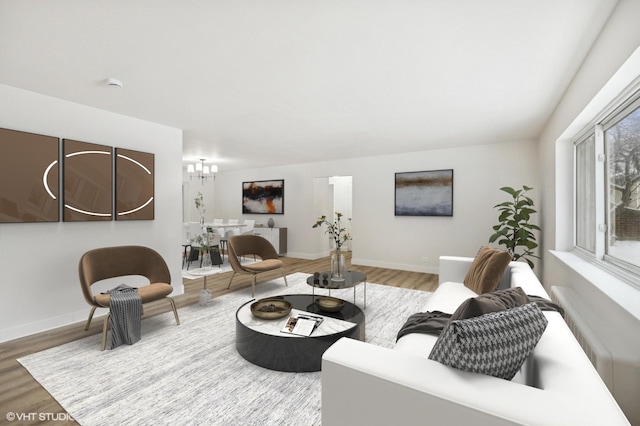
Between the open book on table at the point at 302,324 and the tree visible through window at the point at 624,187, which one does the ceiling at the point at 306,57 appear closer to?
the tree visible through window at the point at 624,187

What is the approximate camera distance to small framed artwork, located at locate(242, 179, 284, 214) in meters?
8.12

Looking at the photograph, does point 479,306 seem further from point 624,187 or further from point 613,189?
point 613,189

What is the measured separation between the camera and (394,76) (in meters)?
2.65

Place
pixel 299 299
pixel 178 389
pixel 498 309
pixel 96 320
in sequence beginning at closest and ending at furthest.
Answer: pixel 498 309, pixel 178 389, pixel 299 299, pixel 96 320

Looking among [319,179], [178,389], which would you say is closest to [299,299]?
[178,389]

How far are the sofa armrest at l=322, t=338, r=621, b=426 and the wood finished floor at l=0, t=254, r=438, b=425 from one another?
1.79m

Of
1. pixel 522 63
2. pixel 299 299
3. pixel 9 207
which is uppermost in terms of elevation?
pixel 522 63

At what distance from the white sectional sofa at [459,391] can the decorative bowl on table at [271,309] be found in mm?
1340

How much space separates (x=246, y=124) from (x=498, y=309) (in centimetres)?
372

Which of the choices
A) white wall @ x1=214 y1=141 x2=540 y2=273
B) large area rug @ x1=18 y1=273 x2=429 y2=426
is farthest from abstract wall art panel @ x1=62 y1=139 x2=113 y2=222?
white wall @ x1=214 y1=141 x2=540 y2=273

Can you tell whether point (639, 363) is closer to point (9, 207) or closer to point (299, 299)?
point (299, 299)

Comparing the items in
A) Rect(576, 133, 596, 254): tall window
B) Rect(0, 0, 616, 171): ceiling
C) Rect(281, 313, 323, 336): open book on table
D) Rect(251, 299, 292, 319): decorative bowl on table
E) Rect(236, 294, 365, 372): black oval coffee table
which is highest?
Rect(0, 0, 616, 171): ceiling

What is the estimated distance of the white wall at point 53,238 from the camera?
116 inches

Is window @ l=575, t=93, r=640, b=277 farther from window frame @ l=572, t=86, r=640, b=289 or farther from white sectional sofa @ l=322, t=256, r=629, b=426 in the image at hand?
white sectional sofa @ l=322, t=256, r=629, b=426
